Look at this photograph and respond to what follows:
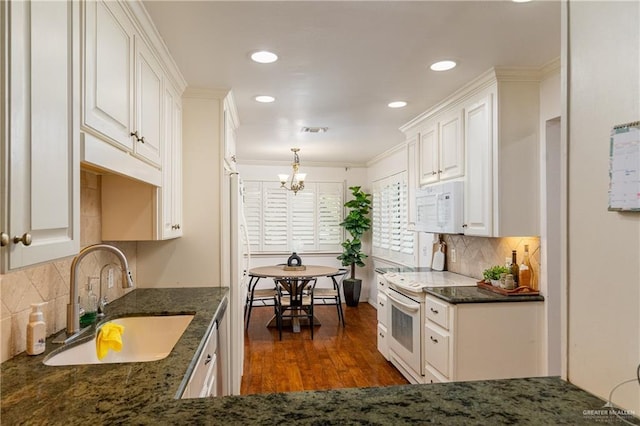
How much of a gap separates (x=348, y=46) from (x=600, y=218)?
5.51 ft

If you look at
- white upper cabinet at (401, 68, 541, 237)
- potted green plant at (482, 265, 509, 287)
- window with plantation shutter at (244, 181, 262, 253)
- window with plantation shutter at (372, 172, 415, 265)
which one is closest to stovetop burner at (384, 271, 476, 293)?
potted green plant at (482, 265, 509, 287)

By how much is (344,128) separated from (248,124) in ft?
3.40

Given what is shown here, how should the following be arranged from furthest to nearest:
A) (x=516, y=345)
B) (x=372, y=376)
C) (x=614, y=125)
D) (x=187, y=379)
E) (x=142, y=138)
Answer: (x=372, y=376) < (x=516, y=345) < (x=142, y=138) < (x=187, y=379) < (x=614, y=125)

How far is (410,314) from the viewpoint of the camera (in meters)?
3.15

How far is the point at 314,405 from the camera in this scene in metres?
0.83

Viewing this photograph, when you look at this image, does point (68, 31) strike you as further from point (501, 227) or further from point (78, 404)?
point (501, 227)

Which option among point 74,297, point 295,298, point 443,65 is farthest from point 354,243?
point 74,297

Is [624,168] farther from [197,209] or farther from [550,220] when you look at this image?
[197,209]

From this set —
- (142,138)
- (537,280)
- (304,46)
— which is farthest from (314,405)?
(537,280)

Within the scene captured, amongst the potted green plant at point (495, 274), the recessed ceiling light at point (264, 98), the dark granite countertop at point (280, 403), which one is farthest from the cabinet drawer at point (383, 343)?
the dark granite countertop at point (280, 403)

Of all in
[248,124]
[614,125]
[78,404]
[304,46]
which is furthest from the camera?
[248,124]

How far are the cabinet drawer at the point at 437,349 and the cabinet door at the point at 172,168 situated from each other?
2014 mm

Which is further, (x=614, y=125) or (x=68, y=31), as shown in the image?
(x=68, y=31)

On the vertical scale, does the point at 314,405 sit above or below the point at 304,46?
below
